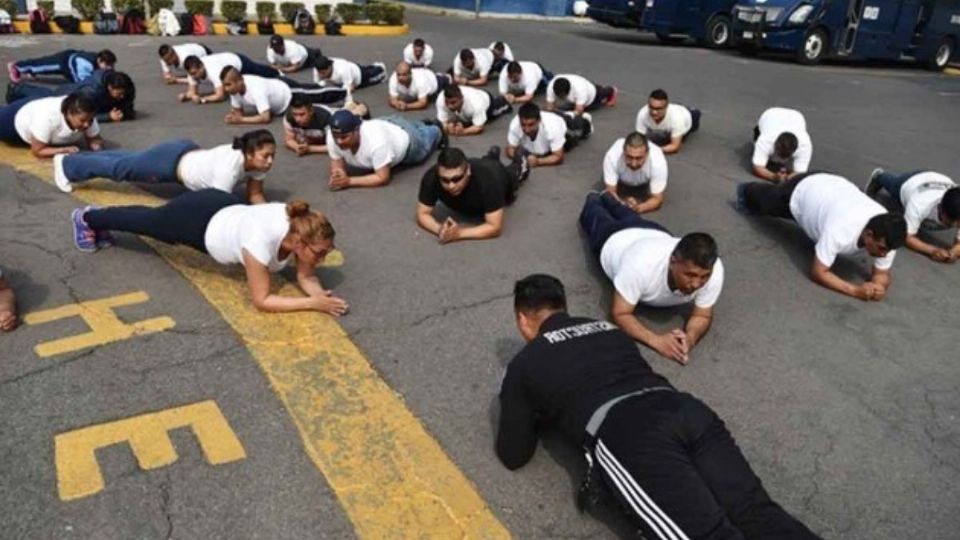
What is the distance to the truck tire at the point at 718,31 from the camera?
1675cm

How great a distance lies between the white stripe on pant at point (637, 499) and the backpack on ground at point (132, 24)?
15400 millimetres

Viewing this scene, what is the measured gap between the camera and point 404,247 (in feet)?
16.1

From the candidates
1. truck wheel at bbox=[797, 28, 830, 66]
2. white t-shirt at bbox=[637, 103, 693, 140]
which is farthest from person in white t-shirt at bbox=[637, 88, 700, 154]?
truck wheel at bbox=[797, 28, 830, 66]

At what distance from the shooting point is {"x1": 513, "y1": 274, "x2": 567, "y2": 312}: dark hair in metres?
3.02

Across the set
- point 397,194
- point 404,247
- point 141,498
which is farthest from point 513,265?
point 141,498

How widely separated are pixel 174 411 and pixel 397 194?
3.22 metres

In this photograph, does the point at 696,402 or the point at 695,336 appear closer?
the point at 696,402

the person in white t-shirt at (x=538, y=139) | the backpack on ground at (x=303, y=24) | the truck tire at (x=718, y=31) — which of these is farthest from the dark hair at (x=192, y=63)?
the truck tire at (x=718, y=31)

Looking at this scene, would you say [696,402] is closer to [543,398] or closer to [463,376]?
[543,398]

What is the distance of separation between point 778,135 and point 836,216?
2.20m

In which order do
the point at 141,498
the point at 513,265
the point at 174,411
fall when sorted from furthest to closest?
the point at 513,265 < the point at 174,411 < the point at 141,498

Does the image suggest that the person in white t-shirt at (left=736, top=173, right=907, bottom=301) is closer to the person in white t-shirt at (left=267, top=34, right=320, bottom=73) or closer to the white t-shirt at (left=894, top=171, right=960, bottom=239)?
the white t-shirt at (left=894, top=171, right=960, bottom=239)

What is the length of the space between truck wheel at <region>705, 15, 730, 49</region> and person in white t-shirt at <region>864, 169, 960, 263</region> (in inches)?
472

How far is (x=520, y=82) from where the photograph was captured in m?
9.35
